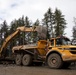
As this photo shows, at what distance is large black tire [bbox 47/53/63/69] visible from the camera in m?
19.6

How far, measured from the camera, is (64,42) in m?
20.7

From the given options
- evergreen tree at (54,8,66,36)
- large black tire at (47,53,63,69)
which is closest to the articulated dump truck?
large black tire at (47,53,63,69)

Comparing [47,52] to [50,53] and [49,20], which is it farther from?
[49,20]

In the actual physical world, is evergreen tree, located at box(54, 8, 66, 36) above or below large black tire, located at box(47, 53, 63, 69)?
above

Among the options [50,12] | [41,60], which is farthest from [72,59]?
[50,12]

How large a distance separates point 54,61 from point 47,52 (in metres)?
1.68

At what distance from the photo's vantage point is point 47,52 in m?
21.5

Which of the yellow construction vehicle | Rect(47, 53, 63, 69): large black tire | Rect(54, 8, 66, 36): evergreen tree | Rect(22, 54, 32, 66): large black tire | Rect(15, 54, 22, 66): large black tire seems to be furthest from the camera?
Rect(54, 8, 66, 36): evergreen tree

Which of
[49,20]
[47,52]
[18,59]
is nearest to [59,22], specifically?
[49,20]

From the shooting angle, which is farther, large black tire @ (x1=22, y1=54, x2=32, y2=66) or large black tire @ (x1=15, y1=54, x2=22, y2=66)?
large black tire @ (x1=15, y1=54, x2=22, y2=66)

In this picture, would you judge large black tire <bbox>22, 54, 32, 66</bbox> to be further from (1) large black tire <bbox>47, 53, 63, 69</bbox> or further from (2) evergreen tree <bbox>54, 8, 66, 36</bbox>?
(2) evergreen tree <bbox>54, 8, 66, 36</bbox>

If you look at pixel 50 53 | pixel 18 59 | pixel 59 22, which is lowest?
pixel 18 59

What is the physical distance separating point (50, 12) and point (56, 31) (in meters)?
6.69

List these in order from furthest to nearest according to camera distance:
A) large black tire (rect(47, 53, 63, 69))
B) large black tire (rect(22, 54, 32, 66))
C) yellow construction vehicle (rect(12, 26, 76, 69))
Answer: large black tire (rect(22, 54, 32, 66)) → large black tire (rect(47, 53, 63, 69)) → yellow construction vehicle (rect(12, 26, 76, 69))
